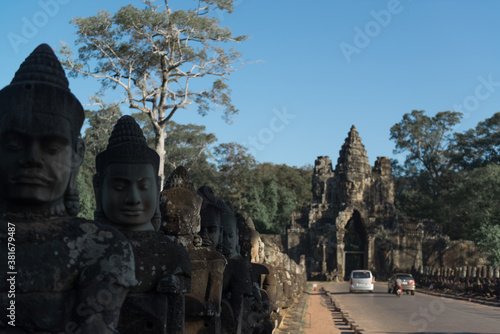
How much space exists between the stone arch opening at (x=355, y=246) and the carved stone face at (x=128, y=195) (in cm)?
4685

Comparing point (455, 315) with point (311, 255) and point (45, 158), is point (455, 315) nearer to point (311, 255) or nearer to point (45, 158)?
point (45, 158)

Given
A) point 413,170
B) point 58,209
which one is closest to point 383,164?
point 413,170

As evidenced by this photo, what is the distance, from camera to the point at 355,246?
59750 millimetres

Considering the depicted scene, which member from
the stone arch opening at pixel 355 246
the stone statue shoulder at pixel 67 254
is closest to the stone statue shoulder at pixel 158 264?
the stone statue shoulder at pixel 67 254

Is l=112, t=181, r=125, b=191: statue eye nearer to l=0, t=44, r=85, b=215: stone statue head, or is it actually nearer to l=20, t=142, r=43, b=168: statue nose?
l=0, t=44, r=85, b=215: stone statue head

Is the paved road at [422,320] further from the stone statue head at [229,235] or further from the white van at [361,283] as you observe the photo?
the white van at [361,283]

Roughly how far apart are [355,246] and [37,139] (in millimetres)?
58520

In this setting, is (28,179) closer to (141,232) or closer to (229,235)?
(141,232)

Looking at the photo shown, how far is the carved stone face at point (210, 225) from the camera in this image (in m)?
6.63

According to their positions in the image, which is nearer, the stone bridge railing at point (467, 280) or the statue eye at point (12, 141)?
the statue eye at point (12, 141)

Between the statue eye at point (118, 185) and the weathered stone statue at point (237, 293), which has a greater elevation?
the statue eye at point (118, 185)

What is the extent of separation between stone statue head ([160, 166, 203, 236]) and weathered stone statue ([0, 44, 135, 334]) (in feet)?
7.92

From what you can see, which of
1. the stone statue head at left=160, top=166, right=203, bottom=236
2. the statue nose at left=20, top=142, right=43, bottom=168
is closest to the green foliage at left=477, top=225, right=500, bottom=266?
the stone statue head at left=160, top=166, right=203, bottom=236

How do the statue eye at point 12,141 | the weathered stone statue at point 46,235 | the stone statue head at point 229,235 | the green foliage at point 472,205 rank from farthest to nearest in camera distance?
the green foliage at point 472,205
the stone statue head at point 229,235
the statue eye at point 12,141
the weathered stone statue at point 46,235
